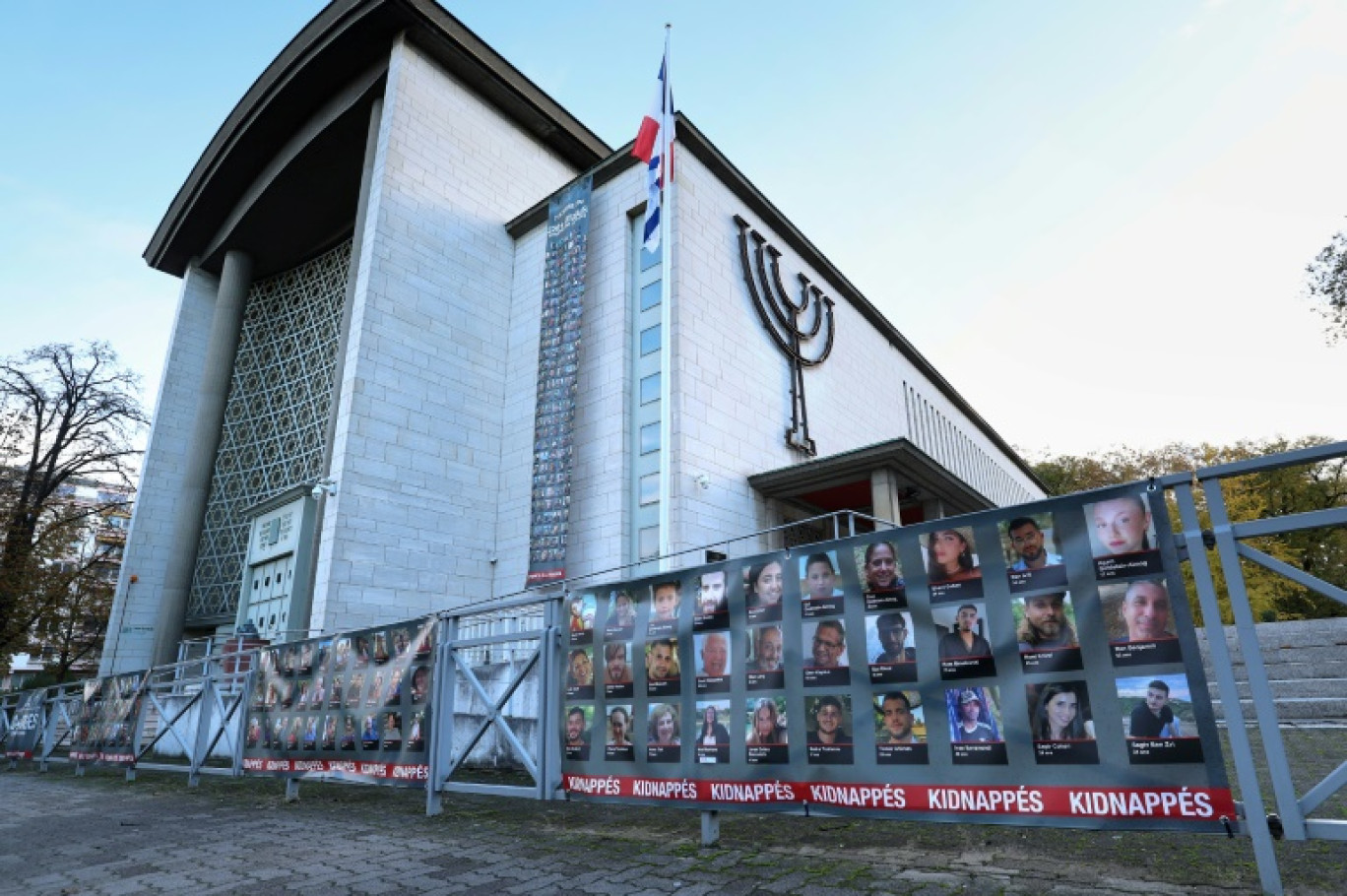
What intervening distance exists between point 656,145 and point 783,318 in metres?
6.56

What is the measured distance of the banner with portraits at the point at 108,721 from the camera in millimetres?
10438

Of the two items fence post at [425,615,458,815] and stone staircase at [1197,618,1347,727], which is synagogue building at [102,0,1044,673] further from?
stone staircase at [1197,618,1347,727]

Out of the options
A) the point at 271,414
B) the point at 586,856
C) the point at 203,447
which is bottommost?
the point at 586,856

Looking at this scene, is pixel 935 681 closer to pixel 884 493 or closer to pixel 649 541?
pixel 649 541

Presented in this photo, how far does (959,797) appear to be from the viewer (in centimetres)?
359

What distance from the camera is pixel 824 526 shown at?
67.5ft

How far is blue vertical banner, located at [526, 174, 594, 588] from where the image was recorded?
16.5 meters

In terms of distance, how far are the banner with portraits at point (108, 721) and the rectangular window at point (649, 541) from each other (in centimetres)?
875

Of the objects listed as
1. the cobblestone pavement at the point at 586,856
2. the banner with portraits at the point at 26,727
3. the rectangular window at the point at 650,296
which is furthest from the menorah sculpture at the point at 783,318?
the banner with portraits at the point at 26,727

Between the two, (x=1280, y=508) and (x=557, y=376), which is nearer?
(x=557, y=376)

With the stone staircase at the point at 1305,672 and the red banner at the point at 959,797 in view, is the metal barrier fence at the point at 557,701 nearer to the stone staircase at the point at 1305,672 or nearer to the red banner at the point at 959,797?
the red banner at the point at 959,797

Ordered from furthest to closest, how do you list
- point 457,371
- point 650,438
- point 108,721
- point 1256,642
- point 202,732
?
point 457,371 → point 650,438 → point 108,721 → point 202,732 → point 1256,642

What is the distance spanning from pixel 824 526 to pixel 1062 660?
56.9 feet

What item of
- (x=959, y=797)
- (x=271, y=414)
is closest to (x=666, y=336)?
(x=959, y=797)
